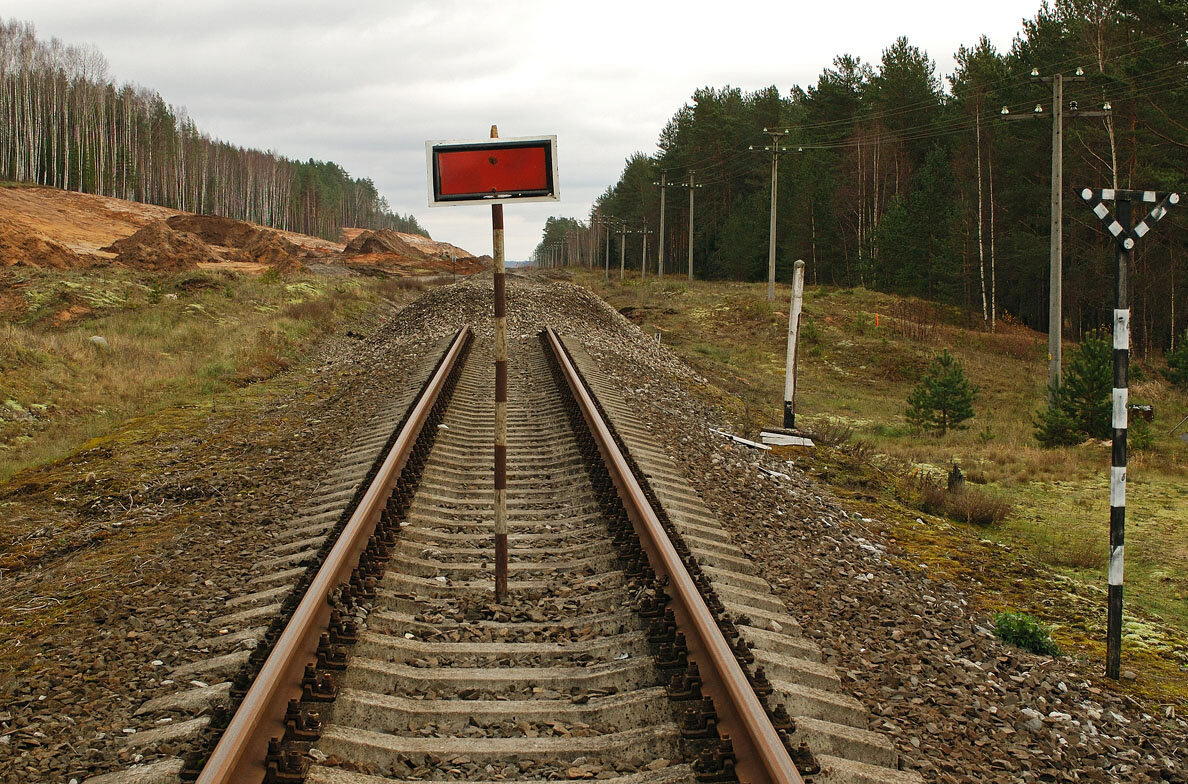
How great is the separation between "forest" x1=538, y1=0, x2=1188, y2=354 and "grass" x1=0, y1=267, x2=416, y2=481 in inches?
620

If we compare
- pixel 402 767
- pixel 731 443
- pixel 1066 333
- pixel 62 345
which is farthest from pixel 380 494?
pixel 1066 333

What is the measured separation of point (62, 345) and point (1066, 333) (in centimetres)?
4224

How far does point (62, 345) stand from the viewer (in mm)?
15016

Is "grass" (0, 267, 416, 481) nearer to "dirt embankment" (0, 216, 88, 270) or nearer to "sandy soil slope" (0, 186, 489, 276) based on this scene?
"dirt embankment" (0, 216, 88, 270)

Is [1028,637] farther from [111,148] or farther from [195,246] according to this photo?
[111,148]

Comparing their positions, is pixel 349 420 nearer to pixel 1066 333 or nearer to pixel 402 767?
pixel 402 767

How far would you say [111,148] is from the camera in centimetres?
8350

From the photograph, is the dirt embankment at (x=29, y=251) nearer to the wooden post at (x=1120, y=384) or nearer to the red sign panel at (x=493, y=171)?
the red sign panel at (x=493, y=171)

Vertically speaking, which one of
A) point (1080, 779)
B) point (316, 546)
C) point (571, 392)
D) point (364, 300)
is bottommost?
point (1080, 779)

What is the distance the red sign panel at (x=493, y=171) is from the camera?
5.04 metres

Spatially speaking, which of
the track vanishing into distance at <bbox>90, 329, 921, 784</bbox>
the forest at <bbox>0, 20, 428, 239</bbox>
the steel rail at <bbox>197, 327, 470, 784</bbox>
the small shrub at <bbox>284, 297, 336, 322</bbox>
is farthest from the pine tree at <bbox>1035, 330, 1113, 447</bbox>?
the forest at <bbox>0, 20, 428, 239</bbox>

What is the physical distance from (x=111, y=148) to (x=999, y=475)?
9092 cm

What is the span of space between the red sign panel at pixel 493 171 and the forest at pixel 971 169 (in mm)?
14331

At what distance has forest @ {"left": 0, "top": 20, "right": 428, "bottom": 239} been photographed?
73.9m
